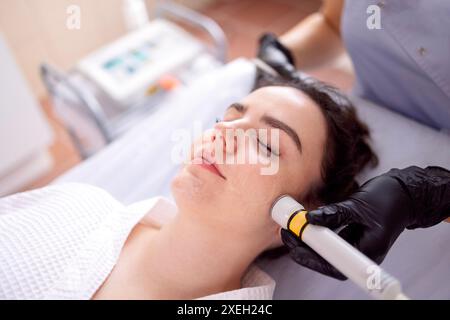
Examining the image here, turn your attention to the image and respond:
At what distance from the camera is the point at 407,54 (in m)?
0.91

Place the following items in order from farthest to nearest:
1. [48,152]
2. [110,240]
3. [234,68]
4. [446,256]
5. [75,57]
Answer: [75,57] → [48,152] → [234,68] → [110,240] → [446,256]

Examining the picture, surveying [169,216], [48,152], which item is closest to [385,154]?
[169,216]

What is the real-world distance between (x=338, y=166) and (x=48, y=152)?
159 cm

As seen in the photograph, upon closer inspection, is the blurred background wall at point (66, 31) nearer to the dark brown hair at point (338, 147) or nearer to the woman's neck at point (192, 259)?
the woman's neck at point (192, 259)

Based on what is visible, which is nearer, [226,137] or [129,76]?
[226,137]

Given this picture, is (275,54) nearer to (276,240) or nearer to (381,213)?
(276,240)

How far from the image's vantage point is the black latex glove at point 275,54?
122 cm

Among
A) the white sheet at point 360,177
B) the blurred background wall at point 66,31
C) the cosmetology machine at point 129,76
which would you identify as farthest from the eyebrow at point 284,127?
the blurred background wall at point 66,31

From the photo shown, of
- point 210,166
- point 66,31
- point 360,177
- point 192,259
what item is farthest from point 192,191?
point 66,31

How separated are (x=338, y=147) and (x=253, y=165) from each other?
0.25m

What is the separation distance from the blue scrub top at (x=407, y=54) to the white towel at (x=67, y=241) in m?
0.59

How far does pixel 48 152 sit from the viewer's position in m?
2.02

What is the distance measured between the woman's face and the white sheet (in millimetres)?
205

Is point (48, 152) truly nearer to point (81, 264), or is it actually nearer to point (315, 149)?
point (81, 264)
